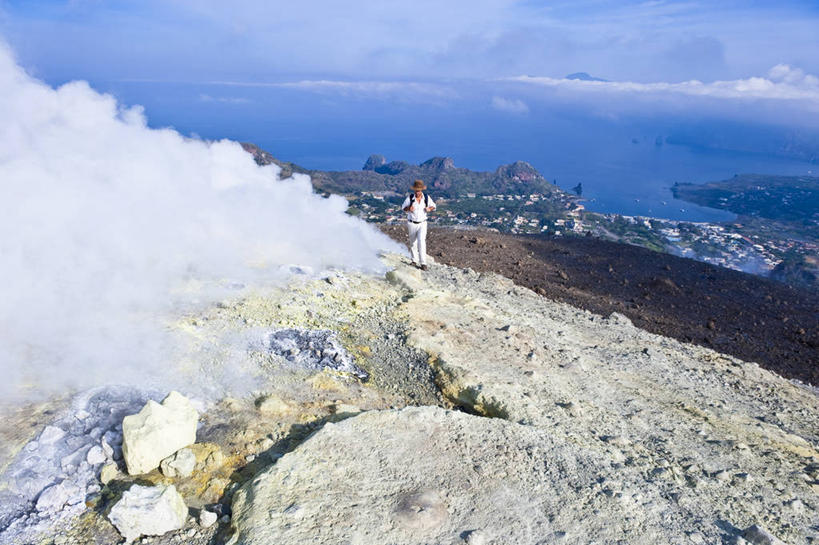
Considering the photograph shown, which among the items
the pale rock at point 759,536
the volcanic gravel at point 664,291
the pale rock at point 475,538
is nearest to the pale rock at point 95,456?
the pale rock at point 475,538

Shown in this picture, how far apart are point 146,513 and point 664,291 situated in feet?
48.3

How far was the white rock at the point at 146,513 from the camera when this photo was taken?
12.5ft

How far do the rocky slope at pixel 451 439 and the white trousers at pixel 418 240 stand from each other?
2.55 m

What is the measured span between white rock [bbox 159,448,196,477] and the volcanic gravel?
10357mm

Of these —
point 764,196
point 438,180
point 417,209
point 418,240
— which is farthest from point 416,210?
point 764,196

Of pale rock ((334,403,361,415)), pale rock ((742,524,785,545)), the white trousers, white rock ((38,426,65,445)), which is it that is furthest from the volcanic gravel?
white rock ((38,426,65,445))

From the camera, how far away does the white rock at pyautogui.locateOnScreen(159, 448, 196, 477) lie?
450cm

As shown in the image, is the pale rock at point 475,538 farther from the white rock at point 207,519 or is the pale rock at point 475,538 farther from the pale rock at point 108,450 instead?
the pale rock at point 108,450

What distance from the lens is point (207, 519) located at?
3994 millimetres

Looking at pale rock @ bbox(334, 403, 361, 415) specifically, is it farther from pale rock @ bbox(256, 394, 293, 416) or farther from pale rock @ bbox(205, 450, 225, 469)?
pale rock @ bbox(205, 450, 225, 469)

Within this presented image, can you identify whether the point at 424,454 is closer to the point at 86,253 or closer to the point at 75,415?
the point at 75,415

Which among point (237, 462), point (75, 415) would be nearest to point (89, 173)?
point (75, 415)

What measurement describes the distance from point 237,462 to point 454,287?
7139mm

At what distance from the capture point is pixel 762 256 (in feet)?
150
